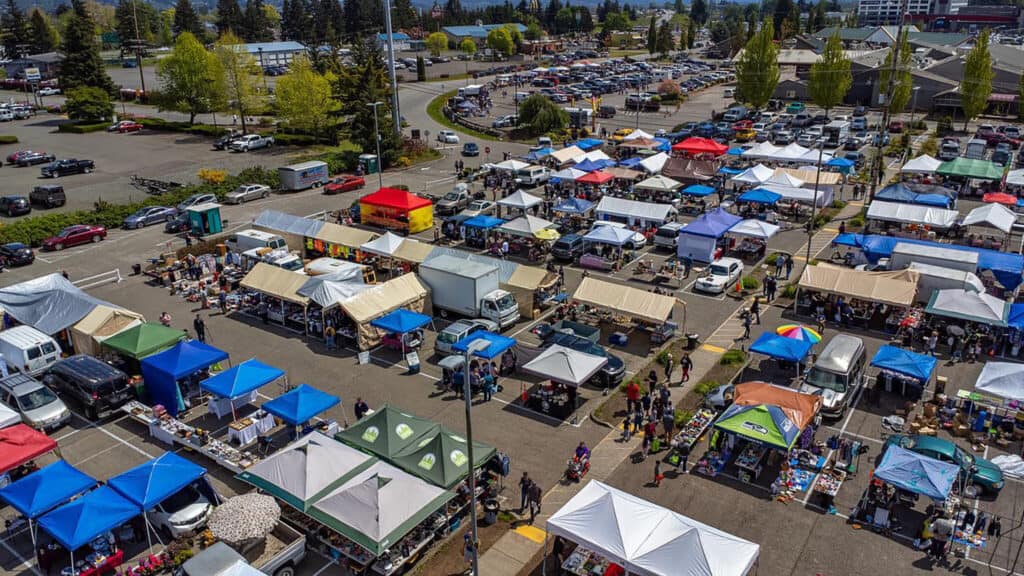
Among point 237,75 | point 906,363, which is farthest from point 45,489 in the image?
point 237,75

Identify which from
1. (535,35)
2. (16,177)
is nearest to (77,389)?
(16,177)

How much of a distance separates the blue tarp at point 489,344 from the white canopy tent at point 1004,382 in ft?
50.5

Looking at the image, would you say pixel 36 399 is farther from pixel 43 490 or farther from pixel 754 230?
pixel 754 230

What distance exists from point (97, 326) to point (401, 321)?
1131 centimetres

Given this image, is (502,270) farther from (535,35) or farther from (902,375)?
(535,35)

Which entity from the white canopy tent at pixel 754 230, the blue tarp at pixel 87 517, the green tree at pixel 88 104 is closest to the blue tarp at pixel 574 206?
the white canopy tent at pixel 754 230

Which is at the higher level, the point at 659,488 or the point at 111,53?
the point at 111,53

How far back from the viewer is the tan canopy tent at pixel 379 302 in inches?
1089

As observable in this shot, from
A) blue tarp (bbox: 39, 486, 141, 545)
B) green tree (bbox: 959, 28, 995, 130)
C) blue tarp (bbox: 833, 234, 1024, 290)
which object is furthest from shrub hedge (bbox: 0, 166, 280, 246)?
green tree (bbox: 959, 28, 995, 130)

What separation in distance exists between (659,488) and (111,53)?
17495 centimetres

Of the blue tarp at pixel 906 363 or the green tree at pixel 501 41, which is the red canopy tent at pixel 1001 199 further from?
the green tree at pixel 501 41

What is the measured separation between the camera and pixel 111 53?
156 meters

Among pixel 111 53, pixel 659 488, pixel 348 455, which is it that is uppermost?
pixel 111 53

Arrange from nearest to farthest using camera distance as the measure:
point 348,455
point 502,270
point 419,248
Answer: point 348,455 → point 502,270 → point 419,248
